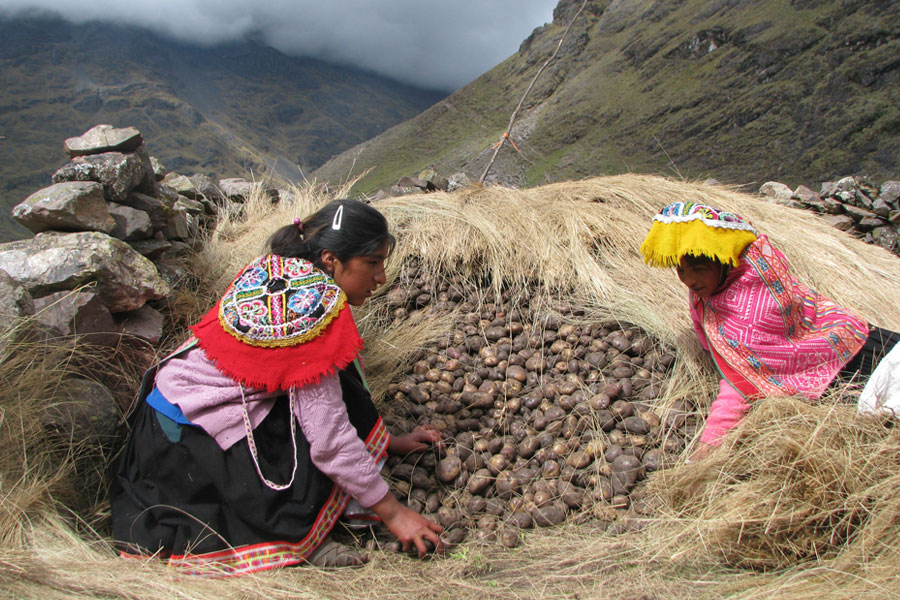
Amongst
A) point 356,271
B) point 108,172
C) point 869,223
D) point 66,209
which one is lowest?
point 66,209

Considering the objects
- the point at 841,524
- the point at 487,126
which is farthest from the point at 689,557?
the point at 487,126

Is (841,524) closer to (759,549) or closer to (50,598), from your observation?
(759,549)

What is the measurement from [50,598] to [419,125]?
30021mm

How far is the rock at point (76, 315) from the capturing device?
6.61 ft

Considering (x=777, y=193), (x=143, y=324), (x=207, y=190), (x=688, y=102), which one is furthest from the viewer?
(x=688, y=102)

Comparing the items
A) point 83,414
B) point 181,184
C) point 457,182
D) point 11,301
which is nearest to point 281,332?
point 83,414

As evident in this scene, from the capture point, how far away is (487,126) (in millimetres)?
26438

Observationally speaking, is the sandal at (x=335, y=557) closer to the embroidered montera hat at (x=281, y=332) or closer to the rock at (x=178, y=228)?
the embroidered montera hat at (x=281, y=332)

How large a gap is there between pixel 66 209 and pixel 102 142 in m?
0.90

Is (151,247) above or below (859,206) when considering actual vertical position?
below

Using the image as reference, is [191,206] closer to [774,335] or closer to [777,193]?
[774,335]

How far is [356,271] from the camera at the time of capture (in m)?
1.78

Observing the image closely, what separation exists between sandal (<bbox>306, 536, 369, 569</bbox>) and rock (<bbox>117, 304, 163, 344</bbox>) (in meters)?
1.48

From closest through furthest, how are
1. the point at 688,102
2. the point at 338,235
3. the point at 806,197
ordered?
the point at 338,235 < the point at 806,197 < the point at 688,102
